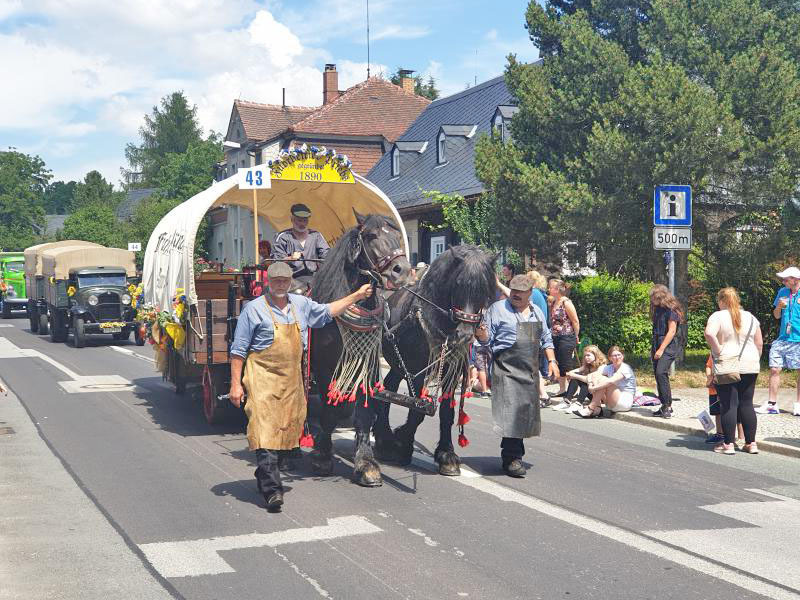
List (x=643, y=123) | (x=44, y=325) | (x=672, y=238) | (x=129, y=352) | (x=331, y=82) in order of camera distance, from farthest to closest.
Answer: (x=331, y=82) → (x=44, y=325) → (x=129, y=352) → (x=643, y=123) → (x=672, y=238)

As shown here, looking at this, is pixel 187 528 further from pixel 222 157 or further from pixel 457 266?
pixel 222 157

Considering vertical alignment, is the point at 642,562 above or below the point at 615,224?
below

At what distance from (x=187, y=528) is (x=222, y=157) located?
83.0 metres

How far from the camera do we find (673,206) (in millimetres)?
13586

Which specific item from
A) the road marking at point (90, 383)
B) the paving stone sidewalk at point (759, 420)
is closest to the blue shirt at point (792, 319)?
the paving stone sidewalk at point (759, 420)

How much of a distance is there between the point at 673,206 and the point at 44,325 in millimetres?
23895


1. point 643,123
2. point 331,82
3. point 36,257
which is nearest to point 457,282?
point 643,123

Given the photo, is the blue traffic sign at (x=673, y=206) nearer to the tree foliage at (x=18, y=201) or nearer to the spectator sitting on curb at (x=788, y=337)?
the spectator sitting on curb at (x=788, y=337)

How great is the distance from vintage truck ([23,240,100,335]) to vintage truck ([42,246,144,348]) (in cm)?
122

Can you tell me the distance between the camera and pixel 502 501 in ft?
25.2

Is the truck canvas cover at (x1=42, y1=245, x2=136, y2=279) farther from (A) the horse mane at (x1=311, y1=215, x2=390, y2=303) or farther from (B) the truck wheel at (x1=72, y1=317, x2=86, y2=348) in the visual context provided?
(A) the horse mane at (x1=311, y1=215, x2=390, y2=303)

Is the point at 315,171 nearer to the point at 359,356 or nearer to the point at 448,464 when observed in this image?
the point at 359,356

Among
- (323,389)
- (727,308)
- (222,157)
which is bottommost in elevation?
(323,389)

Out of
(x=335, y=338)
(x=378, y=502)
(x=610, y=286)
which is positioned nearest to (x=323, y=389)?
(x=335, y=338)
